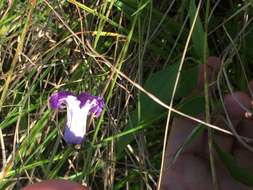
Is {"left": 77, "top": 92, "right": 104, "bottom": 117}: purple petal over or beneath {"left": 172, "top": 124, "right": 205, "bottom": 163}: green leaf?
over

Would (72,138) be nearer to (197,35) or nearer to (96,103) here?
(96,103)

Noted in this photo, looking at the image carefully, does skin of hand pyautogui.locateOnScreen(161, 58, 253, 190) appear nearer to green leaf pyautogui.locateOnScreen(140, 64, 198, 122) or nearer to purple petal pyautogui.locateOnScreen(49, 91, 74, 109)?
green leaf pyautogui.locateOnScreen(140, 64, 198, 122)

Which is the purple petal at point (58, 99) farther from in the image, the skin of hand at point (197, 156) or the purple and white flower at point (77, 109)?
the skin of hand at point (197, 156)

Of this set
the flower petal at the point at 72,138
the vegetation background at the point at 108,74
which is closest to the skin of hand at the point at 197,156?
the vegetation background at the point at 108,74

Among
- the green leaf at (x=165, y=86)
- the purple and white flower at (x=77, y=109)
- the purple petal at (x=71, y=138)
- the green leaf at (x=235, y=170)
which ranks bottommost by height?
the green leaf at (x=235, y=170)

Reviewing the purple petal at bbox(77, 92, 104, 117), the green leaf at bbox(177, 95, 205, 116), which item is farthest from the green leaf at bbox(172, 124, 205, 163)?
the purple petal at bbox(77, 92, 104, 117)

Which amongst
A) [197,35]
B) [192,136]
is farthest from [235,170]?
[197,35]

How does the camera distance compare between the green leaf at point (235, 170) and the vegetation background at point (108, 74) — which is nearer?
the green leaf at point (235, 170)
